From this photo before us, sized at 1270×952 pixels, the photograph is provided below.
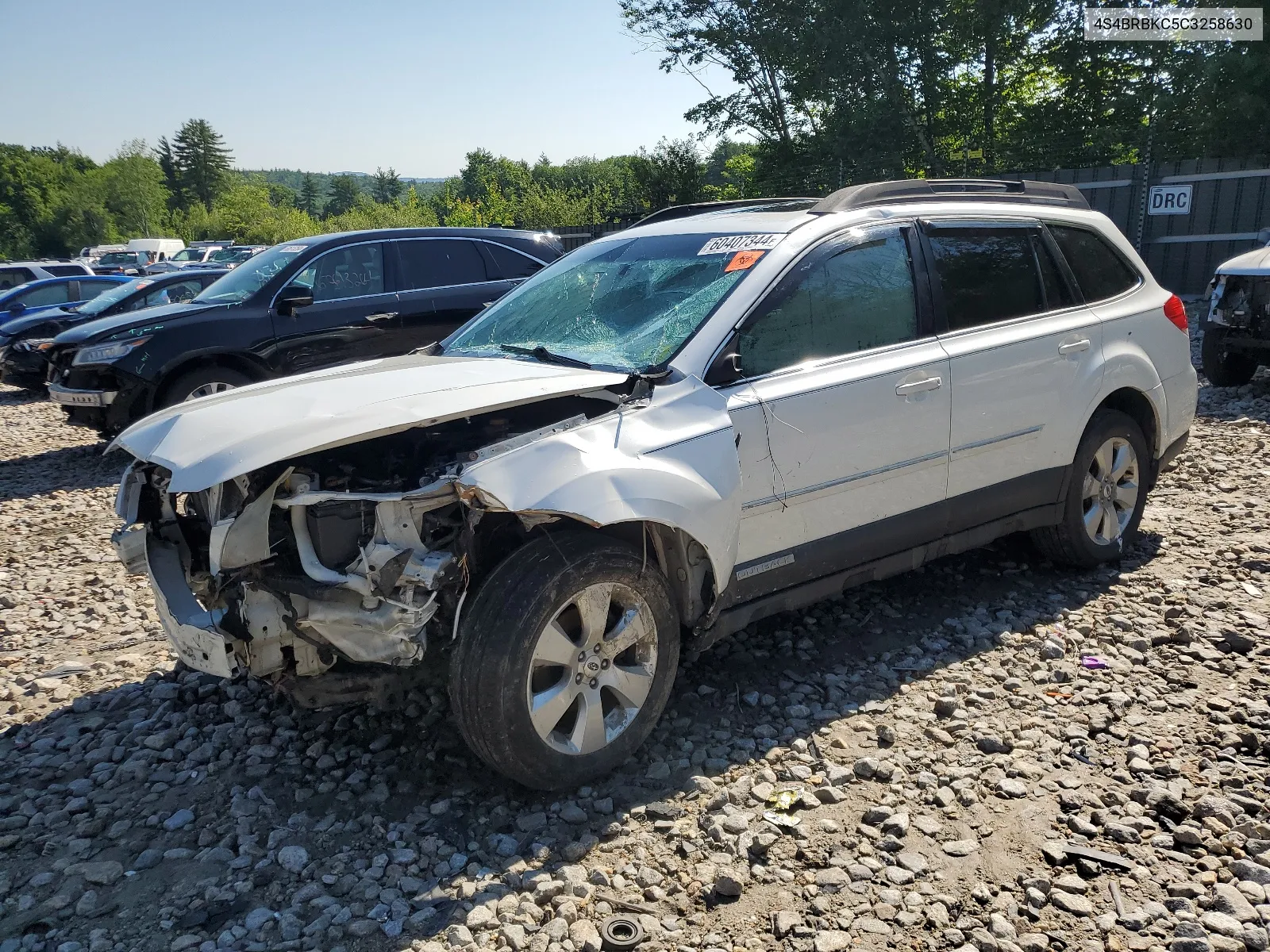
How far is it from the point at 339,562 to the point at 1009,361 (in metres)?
2.98

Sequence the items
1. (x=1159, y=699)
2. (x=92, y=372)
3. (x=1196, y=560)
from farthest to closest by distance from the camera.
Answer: (x=92, y=372) → (x=1196, y=560) → (x=1159, y=699)

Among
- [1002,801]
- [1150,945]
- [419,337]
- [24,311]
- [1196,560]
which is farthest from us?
[24,311]

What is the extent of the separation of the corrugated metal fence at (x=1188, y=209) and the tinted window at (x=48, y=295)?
1712cm

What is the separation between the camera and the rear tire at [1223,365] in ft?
30.3

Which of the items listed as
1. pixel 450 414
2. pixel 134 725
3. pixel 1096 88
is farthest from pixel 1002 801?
pixel 1096 88

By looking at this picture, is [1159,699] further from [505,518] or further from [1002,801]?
[505,518]

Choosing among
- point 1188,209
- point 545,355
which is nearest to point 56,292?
point 545,355

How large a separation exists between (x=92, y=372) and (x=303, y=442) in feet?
22.4

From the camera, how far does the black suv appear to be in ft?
27.6

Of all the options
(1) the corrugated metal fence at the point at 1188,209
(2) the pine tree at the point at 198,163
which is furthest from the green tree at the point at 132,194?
(1) the corrugated metal fence at the point at 1188,209

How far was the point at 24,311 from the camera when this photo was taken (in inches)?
599

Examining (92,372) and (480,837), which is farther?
(92,372)

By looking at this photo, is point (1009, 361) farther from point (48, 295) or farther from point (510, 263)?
point (48, 295)

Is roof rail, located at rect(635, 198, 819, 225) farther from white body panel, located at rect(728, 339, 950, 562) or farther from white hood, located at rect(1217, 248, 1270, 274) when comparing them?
white hood, located at rect(1217, 248, 1270, 274)
